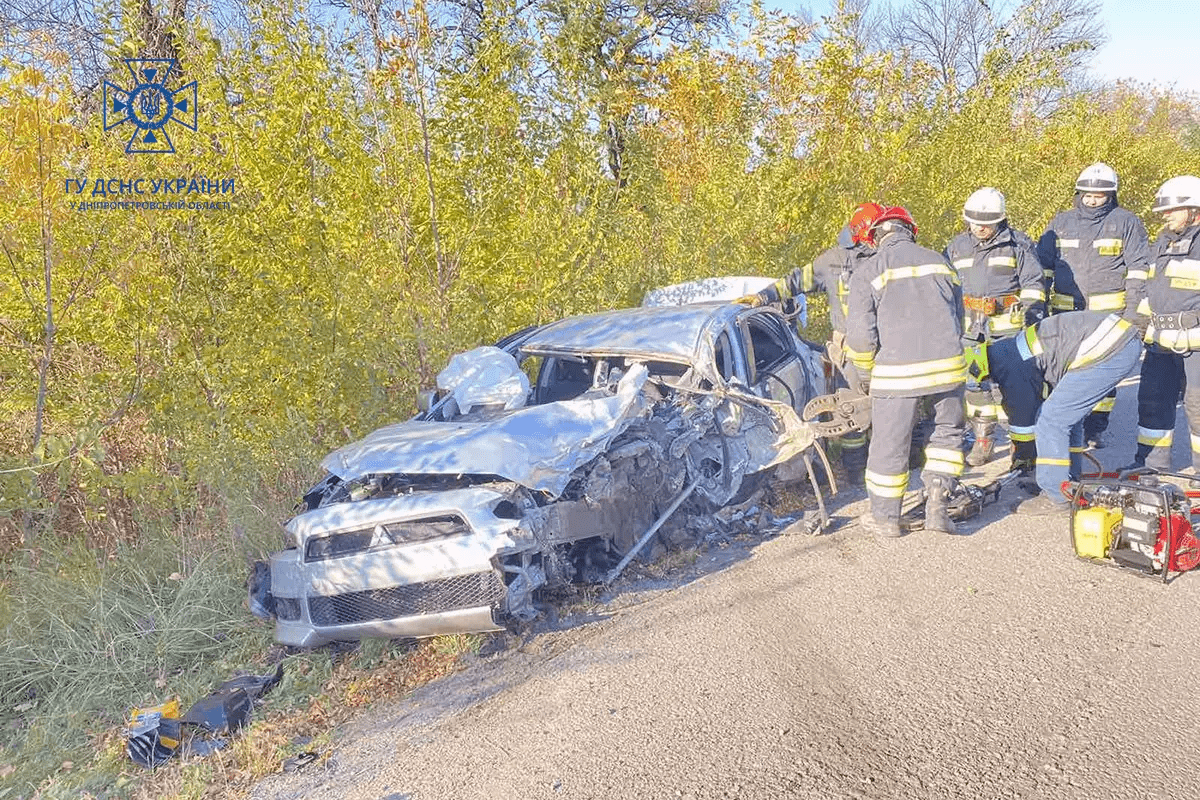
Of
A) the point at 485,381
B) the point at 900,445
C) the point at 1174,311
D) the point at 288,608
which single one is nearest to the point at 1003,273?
the point at 1174,311

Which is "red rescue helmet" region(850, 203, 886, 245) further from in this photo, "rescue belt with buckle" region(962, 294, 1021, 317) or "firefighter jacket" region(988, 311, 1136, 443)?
"firefighter jacket" region(988, 311, 1136, 443)

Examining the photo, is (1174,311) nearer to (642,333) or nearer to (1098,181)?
(1098,181)

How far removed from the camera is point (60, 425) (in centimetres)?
536

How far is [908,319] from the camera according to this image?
14.5ft

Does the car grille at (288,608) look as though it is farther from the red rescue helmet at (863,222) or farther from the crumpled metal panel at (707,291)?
the crumpled metal panel at (707,291)

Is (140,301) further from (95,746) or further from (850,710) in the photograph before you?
(850,710)

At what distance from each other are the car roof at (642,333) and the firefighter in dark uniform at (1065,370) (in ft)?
5.99

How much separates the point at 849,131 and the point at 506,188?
515cm

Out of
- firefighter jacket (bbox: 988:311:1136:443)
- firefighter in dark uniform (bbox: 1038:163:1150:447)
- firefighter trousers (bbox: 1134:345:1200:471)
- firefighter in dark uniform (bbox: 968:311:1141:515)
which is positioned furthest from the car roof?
firefighter in dark uniform (bbox: 1038:163:1150:447)

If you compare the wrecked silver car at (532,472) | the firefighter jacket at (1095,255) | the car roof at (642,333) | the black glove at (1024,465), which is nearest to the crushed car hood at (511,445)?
the wrecked silver car at (532,472)

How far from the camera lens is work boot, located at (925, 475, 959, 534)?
177 inches

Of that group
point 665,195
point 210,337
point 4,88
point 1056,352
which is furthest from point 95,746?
point 665,195

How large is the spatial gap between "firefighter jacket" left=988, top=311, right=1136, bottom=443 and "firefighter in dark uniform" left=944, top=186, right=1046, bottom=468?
25.6 inches

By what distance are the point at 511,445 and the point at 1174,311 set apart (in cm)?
422
